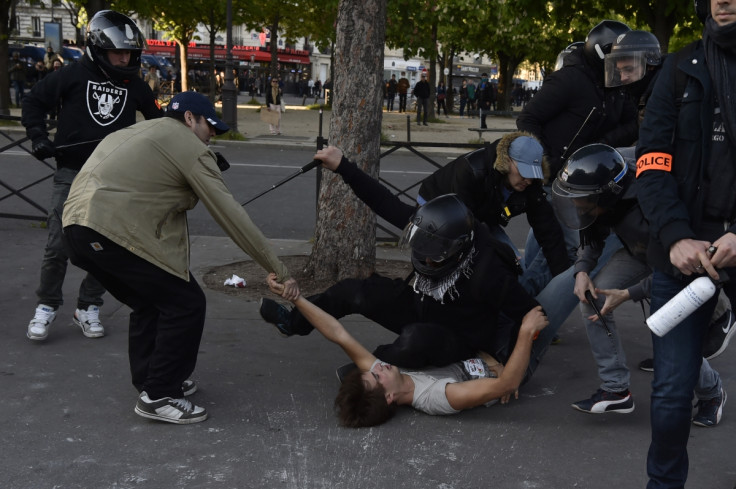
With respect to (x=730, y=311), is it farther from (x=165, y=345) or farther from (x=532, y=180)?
(x=165, y=345)

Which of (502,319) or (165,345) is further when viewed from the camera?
(502,319)

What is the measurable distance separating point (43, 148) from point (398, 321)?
227 centimetres

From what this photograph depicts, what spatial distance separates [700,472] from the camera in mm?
3586

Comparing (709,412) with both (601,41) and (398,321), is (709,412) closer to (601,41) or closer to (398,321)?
(398,321)

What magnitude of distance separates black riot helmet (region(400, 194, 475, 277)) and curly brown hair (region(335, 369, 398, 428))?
59 cm

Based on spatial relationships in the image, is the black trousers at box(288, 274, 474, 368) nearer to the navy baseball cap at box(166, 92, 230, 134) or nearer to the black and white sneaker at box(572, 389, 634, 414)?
the black and white sneaker at box(572, 389, 634, 414)

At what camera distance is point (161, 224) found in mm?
3859

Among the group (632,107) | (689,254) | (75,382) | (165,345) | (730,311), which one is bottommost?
(75,382)

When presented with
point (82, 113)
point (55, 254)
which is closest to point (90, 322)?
point (55, 254)

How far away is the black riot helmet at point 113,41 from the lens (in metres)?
4.90

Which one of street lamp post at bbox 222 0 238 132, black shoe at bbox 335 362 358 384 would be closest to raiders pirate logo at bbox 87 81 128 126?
black shoe at bbox 335 362 358 384

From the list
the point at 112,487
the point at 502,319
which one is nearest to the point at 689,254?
the point at 502,319

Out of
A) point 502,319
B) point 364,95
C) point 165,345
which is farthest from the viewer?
point 364,95

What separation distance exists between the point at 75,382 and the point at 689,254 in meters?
3.03
